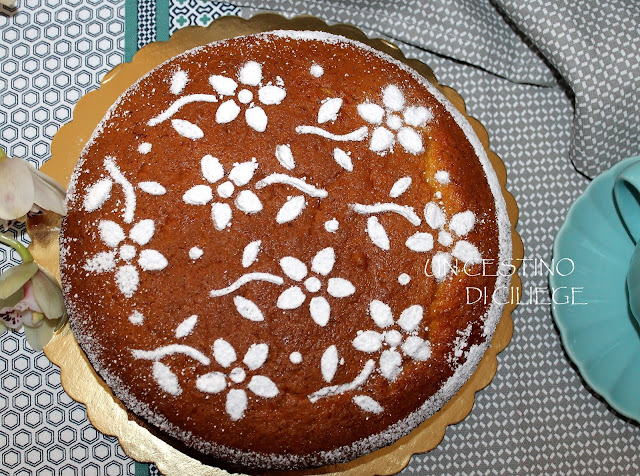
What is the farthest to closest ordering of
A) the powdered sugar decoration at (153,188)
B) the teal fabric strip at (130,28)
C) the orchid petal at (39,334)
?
the teal fabric strip at (130,28) < the orchid petal at (39,334) < the powdered sugar decoration at (153,188)

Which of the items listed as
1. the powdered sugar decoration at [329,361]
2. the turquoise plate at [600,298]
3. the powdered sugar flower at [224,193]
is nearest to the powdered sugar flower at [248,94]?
the powdered sugar flower at [224,193]

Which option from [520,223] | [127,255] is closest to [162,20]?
[127,255]

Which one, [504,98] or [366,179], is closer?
[366,179]

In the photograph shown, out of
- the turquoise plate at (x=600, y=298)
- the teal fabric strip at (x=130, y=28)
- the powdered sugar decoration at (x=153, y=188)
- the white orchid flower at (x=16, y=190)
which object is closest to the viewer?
the white orchid flower at (x=16, y=190)

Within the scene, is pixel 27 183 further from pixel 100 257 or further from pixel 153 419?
pixel 153 419

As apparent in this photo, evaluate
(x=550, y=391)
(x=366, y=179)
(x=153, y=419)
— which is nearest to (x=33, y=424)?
(x=153, y=419)

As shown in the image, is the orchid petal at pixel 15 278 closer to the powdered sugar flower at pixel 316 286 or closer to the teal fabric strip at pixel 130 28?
the powdered sugar flower at pixel 316 286
